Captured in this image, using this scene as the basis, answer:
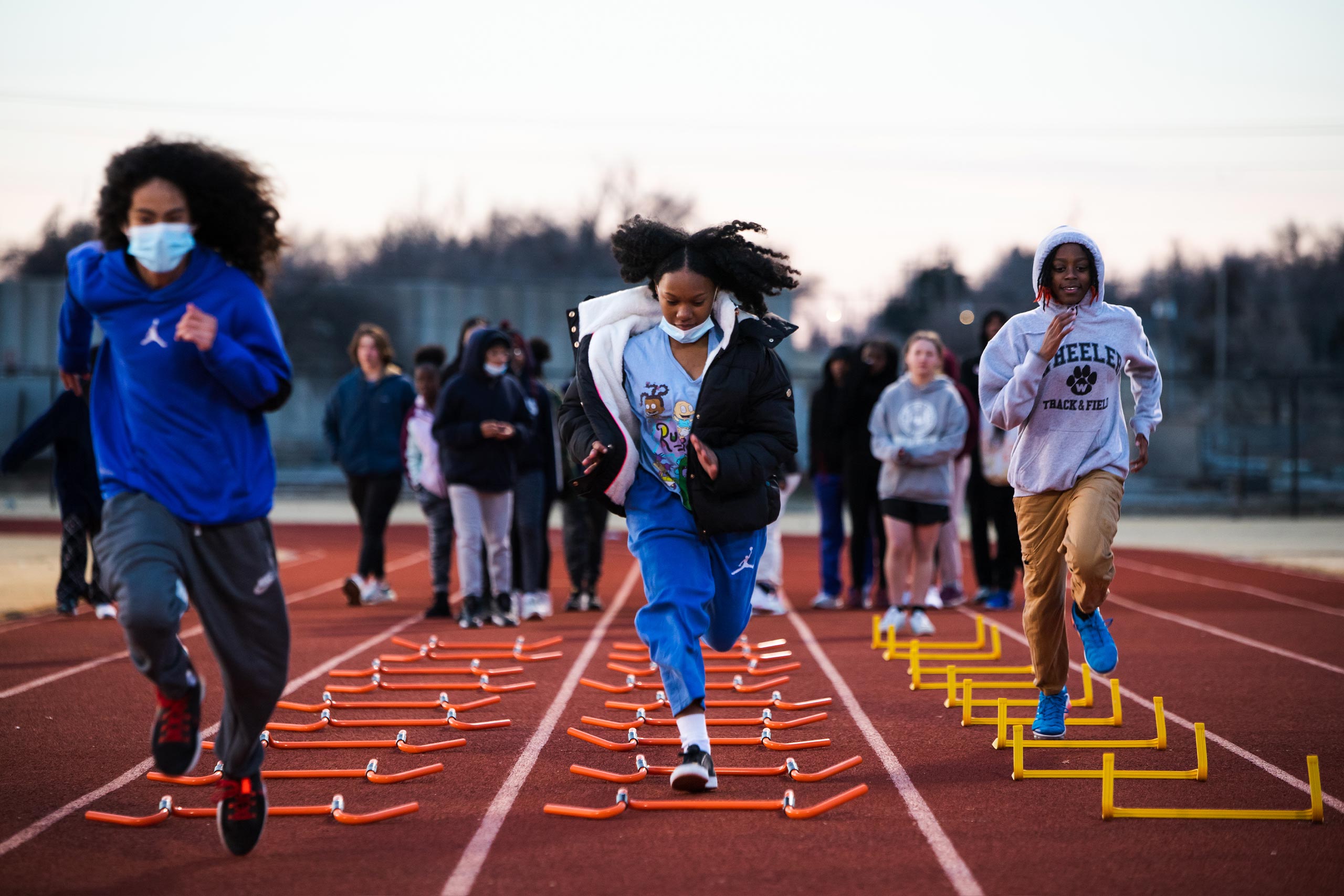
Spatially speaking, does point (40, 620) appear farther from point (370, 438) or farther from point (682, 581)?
point (682, 581)

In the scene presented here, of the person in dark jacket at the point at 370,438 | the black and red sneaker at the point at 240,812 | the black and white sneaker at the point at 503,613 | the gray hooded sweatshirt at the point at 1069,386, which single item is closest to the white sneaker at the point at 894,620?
the black and white sneaker at the point at 503,613

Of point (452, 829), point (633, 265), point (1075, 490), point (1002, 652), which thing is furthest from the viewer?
point (1002, 652)

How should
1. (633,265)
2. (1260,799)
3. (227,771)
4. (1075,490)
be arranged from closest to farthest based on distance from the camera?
(227,771), (1260,799), (633,265), (1075,490)

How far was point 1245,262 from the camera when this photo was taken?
61094 millimetres

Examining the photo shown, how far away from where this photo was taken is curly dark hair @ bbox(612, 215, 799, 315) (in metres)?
5.27

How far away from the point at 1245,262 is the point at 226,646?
209 feet

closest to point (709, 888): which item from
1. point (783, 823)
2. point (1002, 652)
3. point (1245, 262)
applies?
point (783, 823)

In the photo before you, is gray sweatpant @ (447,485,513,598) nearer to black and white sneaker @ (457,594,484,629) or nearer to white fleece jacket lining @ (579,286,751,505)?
black and white sneaker @ (457,594,484,629)

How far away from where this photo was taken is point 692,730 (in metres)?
5.00

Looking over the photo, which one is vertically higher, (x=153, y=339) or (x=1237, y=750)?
(x=153, y=339)

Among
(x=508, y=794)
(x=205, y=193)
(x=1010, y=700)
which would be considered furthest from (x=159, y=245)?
(x=1010, y=700)

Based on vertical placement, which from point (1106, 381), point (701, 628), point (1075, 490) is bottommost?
point (701, 628)

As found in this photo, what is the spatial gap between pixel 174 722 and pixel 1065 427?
380 cm

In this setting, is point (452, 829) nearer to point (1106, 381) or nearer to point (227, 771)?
point (227, 771)
